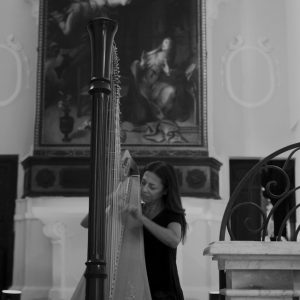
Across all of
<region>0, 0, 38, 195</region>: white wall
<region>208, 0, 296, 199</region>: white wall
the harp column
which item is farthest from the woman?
<region>0, 0, 38, 195</region>: white wall

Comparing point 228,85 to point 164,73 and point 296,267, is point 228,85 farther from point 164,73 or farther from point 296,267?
point 296,267

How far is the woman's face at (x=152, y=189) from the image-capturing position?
4281 mm

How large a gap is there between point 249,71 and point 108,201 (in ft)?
25.7

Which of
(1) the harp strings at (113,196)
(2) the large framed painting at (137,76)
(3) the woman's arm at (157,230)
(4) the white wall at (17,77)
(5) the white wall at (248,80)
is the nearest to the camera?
(1) the harp strings at (113,196)

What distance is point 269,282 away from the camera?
434 centimetres

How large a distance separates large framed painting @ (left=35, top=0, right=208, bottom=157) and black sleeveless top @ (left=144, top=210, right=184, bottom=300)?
247 inches

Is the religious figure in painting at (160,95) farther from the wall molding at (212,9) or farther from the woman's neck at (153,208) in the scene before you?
the woman's neck at (153,208)

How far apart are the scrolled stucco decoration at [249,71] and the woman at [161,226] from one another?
23.5ft

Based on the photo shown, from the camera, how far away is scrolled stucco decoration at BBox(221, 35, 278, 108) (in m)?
11.3

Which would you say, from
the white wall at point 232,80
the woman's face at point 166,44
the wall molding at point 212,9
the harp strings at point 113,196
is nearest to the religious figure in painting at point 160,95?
the woman's face at point 166,44

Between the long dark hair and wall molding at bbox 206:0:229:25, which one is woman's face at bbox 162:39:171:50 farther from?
the long dark hair

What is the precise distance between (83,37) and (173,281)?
24.3ft

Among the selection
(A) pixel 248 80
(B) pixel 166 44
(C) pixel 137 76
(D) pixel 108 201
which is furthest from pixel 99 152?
(A) pixel 248 80

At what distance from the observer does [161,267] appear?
4.09 m
